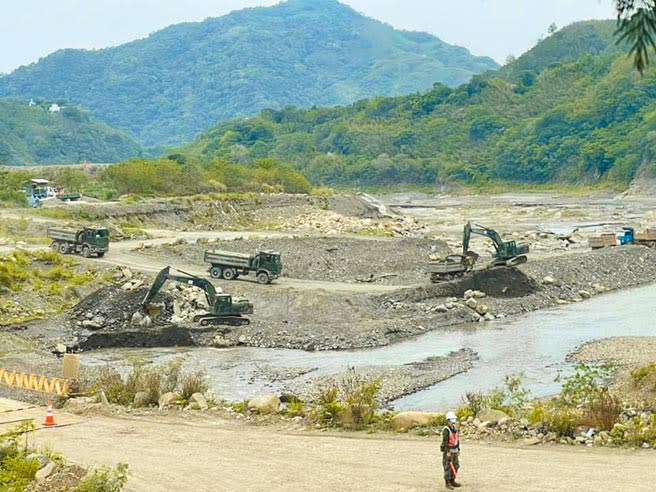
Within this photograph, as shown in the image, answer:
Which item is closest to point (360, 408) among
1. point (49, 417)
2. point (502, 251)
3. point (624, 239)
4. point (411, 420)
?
point (411, 420)

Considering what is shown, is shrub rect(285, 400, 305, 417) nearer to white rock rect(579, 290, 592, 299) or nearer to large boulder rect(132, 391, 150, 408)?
large boulder rect(132, 391, 150, 408)

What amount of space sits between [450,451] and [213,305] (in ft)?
84.3

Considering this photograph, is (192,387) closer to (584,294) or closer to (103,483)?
(103,483)

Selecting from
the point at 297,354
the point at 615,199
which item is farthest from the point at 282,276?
the point at 615,199

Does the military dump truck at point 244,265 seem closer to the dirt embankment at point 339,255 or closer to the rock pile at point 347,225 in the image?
the dirt embankment at point 339,255

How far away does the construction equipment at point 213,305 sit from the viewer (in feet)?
142

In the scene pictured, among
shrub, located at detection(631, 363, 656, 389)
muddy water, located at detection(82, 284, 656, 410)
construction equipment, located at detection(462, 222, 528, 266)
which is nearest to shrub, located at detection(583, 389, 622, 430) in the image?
shrub, located at detection(631, 363, 656, 389)

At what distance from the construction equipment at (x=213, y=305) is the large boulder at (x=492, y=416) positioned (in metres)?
20.1

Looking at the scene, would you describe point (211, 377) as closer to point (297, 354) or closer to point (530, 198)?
point (297, 354)

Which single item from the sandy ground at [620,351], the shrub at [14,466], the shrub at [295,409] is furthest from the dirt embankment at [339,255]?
the shrub at [14,466]

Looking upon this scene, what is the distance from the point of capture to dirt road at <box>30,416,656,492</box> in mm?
19297

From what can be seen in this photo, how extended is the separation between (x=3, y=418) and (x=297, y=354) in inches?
597

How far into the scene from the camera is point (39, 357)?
38.1 meters

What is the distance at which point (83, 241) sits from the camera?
56.3 m
